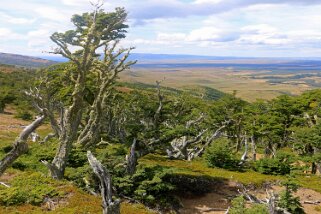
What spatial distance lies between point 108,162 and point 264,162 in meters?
17.8

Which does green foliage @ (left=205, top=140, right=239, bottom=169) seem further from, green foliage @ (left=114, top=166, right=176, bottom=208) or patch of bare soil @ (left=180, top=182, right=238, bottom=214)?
green foliage @ (left=114, top=166, right=176, bottom=208)

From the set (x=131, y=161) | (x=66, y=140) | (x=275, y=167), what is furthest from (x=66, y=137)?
(x=275, y=167)

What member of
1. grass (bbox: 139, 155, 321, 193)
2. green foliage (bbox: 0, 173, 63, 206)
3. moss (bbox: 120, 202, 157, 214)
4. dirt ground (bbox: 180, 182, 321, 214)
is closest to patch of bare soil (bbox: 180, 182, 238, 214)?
dirt ground (bbox: 180, 182, 321, 214)

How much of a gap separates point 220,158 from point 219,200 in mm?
8747

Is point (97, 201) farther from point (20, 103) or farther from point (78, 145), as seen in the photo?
point (20, 103)

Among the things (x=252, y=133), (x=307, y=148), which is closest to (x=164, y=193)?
(x=252, y=133)

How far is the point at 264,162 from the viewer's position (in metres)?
33.3

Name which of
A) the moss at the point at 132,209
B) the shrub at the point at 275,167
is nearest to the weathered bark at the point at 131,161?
the moss at the point at 132,209

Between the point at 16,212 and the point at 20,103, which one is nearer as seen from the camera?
the point at 16,212

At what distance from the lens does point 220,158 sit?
33.4 metres

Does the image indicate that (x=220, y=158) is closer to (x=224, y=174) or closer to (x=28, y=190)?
(x=224, y=174)

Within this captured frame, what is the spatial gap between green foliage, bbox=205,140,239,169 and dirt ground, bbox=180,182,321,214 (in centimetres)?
558

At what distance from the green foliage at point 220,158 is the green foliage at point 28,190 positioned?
58.8 feet

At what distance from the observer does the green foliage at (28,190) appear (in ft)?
53.3
